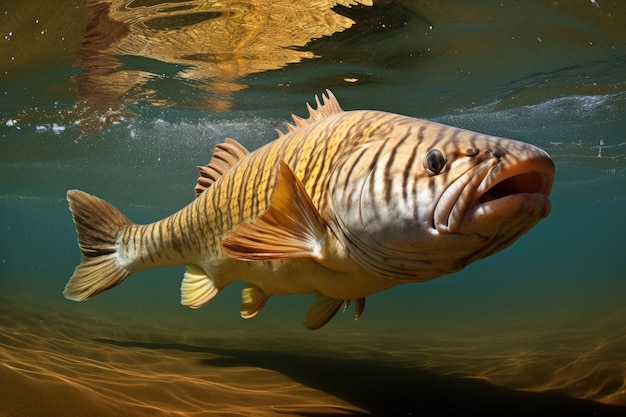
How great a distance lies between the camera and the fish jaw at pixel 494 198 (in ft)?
8.34

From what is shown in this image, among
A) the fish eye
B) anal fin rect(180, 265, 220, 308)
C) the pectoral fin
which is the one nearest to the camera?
the fish eye

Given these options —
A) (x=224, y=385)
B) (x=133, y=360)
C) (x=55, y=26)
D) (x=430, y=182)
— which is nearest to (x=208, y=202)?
(x=224, y=385)

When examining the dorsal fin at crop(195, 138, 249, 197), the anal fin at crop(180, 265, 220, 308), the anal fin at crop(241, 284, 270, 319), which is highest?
the dorsal fin at crop(195, 138, 249, 197)

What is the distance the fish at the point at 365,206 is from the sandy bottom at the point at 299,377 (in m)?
0.86

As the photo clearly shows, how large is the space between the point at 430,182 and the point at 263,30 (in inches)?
295

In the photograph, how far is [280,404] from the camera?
4055 mm

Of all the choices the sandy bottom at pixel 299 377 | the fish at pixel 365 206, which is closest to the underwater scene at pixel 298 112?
the sandy bottom at pixel 299 377

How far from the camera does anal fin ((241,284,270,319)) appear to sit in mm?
4707

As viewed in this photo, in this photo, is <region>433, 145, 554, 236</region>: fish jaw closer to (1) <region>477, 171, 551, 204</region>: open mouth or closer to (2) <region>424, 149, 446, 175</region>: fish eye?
(1) <region>477, 171, 551, 204</region>: open mouth

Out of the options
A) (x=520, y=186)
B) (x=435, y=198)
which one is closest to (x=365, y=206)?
(x=435, y=198)

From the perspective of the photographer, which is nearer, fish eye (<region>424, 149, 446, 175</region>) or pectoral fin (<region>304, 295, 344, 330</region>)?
fish eye (<region>424, 149, 446, 175</region>)

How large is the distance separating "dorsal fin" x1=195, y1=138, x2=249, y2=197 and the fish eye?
300 centimetres

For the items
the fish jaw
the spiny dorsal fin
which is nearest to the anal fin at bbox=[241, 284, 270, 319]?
the spiny dorsal fin

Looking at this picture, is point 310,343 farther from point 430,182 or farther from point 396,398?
point 430,182
